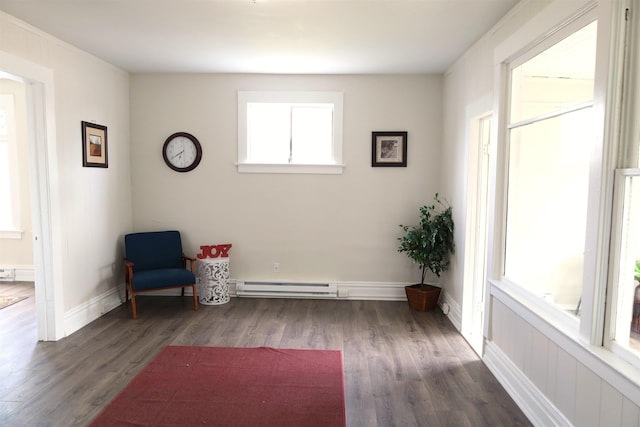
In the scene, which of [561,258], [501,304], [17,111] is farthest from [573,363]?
[17,111]

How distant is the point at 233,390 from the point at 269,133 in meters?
3.06

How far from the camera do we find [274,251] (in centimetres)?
506

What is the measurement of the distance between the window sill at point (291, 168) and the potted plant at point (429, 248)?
1068mm

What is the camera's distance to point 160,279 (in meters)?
4.31

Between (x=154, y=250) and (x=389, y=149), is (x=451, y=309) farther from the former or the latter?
(x=154, y=250)

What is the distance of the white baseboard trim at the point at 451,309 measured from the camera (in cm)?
408

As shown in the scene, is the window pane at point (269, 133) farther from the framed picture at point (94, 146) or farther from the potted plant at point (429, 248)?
the potted plant at point (429, 248)

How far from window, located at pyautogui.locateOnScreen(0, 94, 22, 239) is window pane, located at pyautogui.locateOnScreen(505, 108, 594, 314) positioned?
19.7ft

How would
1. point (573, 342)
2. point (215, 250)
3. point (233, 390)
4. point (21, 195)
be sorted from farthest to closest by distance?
point (21, 195) → point (215, 250) → point (233, 390) → point (573, 342)

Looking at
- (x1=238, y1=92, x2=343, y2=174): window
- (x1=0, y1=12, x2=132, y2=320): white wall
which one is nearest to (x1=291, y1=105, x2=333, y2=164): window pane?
(x1=238, y1=92, x2=343, y2=174): window

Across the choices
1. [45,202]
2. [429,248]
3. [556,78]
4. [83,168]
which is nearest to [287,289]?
[429,248]

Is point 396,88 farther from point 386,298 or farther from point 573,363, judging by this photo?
point 573,363

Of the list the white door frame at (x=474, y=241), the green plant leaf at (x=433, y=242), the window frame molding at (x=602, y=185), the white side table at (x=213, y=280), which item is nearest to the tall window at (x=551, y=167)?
the window frame molding at (x=602, y=185)

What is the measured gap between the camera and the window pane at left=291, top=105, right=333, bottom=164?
16.4ft
